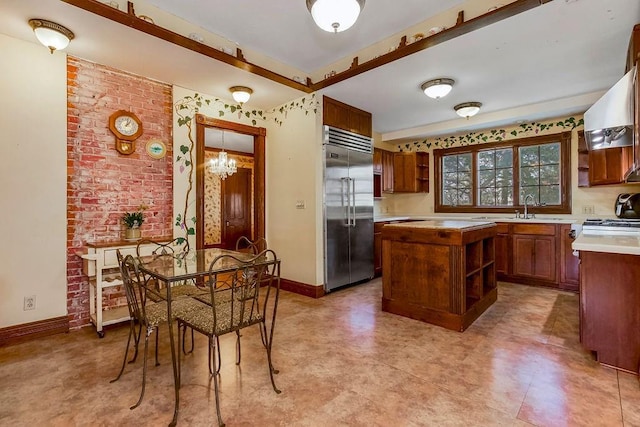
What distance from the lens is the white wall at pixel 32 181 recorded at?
2.75 meters

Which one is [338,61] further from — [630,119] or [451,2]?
[630,119]

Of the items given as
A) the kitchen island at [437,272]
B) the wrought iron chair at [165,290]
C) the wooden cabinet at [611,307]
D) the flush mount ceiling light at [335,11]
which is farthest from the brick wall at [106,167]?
the wooden cabinet at [611,307]

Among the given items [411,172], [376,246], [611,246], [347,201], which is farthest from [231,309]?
[411,172]

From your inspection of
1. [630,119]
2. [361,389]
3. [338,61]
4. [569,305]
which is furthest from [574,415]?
[338,61]

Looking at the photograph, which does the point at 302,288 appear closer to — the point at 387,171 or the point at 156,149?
the point at 156,149

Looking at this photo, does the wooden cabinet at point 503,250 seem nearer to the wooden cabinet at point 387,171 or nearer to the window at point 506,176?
the window at point 506,176

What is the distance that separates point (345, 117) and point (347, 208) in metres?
1.28

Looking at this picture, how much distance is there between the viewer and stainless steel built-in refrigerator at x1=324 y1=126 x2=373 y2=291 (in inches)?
167

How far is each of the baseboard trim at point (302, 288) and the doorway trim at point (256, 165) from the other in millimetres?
811

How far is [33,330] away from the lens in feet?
9.31

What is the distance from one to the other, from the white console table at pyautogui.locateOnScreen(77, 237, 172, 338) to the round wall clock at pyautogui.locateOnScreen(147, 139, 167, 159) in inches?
40.0

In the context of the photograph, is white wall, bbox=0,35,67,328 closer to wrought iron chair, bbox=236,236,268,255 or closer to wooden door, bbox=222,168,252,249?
wrought iron chair, bbox=236,236,268,255

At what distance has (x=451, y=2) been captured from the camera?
2.66m

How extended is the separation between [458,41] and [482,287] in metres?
2.43
